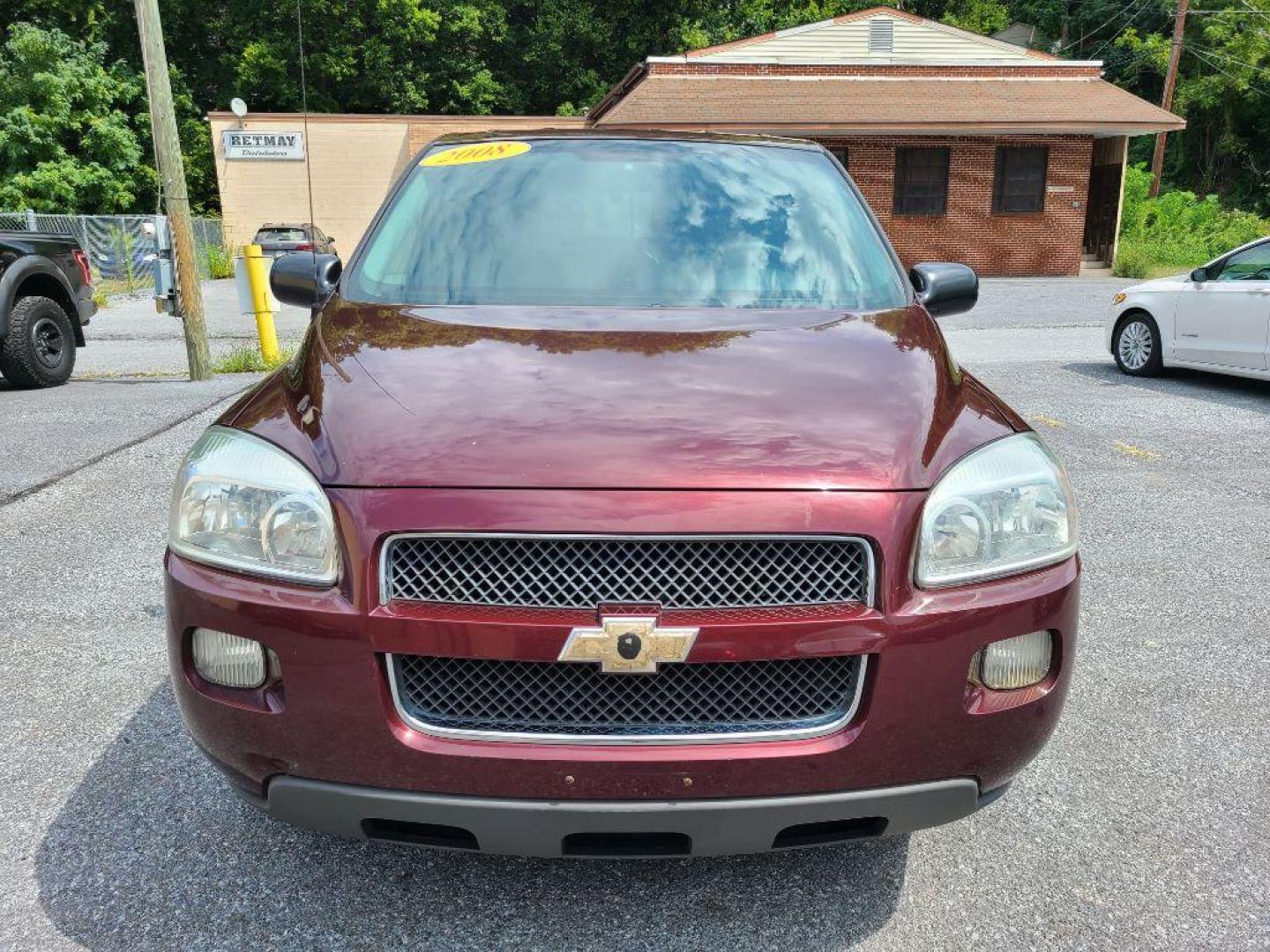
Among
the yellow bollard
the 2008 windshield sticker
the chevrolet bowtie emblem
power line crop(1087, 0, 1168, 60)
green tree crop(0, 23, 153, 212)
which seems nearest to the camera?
the chevrolet bowtie emblem

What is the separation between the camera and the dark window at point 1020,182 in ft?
83.9

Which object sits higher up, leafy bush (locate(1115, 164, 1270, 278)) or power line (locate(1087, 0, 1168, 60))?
power line (locate(1087, 0, 1168, 60))

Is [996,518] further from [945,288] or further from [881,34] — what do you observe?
[881,34]

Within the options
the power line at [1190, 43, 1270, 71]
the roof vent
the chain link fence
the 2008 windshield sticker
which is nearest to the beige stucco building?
the chain link fence

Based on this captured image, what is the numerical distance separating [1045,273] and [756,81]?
9027mm

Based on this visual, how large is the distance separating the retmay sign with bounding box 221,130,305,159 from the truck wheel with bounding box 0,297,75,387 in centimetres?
2289

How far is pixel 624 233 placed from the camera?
9.91ft

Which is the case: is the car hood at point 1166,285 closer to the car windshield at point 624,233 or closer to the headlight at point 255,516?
the car windshield at point 624,233

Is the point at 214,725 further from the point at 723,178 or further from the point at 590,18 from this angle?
the point at 590,18

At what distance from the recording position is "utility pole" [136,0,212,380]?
8.64m

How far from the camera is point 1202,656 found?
359cm

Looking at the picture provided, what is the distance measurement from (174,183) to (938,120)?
19718mm

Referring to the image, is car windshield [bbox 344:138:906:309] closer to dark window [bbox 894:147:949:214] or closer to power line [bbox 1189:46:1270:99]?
dark window [bbox 894:147:949:214]

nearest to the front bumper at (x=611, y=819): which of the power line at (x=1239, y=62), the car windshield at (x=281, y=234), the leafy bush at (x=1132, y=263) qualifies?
the car windshield at (x=281, y=234)
